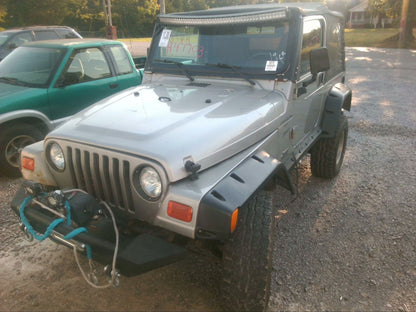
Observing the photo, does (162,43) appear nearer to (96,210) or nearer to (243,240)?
(96,210)

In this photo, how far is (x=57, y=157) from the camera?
250 centimetres

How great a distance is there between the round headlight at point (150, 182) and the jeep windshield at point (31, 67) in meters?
3.35

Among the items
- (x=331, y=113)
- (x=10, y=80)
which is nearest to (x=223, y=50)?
(x=331, y=113)

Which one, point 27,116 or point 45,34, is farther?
point 45,34

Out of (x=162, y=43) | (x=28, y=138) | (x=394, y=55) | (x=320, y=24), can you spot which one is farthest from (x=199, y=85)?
(x=394, y=55)

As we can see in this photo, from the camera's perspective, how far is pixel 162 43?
142 inches

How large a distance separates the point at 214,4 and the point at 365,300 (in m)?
59.2

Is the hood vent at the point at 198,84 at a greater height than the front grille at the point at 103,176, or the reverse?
the hood vent at the point at 198,84

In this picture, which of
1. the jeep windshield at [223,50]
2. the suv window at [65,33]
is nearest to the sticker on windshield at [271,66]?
the jeep windshield at [223,50]

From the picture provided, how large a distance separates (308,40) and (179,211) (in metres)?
2.23

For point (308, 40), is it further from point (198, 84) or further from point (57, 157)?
point (57, 157)

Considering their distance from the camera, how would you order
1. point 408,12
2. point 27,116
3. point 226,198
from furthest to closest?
point 408,12
point 27,116
point 226,198

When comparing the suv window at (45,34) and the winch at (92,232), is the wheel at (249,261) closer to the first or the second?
the winch at (92,232)

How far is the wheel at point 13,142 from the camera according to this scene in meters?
4.38
